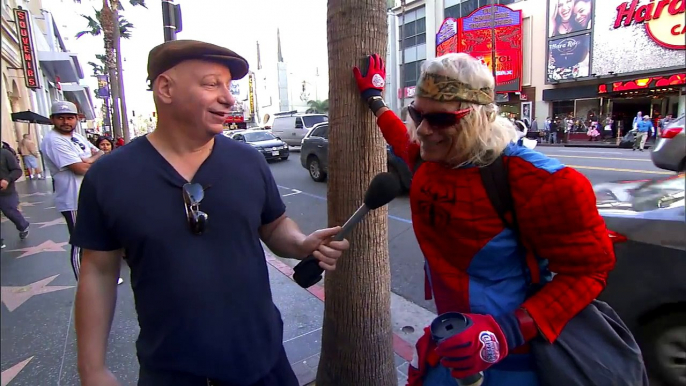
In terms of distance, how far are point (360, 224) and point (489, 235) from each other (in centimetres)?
115

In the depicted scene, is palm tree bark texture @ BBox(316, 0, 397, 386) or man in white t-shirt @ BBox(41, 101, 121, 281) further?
man in white t-shirt @ BBox(41, 101, 121, 281)

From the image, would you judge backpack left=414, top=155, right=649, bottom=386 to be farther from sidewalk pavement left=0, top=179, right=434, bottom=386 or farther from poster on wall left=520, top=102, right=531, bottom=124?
poster on wall left=520, top=102, right=531, bottom=124

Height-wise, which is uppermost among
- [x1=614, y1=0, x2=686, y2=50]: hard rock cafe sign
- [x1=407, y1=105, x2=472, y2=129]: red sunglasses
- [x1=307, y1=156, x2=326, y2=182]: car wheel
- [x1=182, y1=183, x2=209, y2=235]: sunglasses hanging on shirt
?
[x1=614, y1=0, x2=686, y2=50]: hard rock cafe sign

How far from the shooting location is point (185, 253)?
1479 millimetres

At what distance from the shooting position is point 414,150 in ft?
6.23

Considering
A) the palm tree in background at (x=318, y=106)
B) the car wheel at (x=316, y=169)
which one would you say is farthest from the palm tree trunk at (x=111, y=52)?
the palm tree in background at (x=318, y=106)

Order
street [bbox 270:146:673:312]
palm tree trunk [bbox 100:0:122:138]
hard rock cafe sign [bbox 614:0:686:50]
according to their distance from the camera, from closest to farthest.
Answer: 1. street [bbox 270:146:673:312]
2. palm tree trunk [bbox 100:0:122:138]
3. hard rock cafe sign [bbox 614:0:686:50]

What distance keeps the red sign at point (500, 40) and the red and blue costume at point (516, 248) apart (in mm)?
29469

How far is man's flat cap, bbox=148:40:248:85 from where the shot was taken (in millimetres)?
1513

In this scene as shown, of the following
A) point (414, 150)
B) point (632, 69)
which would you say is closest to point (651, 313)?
point (414, 150)

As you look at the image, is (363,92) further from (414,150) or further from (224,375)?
(224,375)

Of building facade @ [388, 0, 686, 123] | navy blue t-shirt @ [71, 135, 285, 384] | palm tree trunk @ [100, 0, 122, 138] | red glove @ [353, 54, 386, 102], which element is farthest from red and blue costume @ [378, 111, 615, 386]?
palm tree trunk @ [100, 0, 122, 138]

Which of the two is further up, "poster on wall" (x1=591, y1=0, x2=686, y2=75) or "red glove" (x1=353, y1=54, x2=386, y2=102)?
"poster on wall" (x1=591, y1=0, x2=686, y2=75)

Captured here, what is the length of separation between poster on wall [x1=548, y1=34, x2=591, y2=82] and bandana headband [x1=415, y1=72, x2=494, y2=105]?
1119 inches
